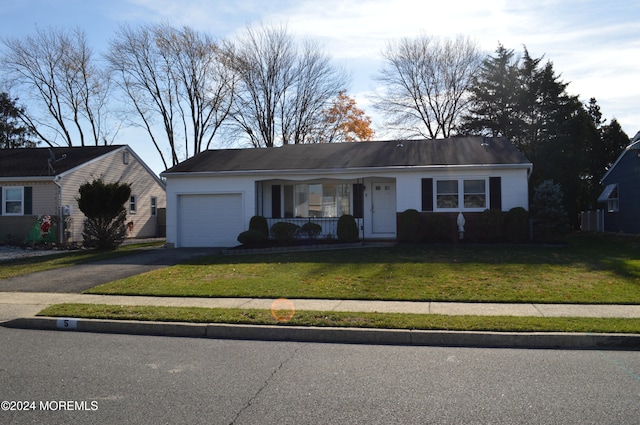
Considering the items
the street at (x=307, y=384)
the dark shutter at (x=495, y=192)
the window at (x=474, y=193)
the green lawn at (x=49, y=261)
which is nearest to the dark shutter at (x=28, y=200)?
the green lawn at (x=49, y=261)

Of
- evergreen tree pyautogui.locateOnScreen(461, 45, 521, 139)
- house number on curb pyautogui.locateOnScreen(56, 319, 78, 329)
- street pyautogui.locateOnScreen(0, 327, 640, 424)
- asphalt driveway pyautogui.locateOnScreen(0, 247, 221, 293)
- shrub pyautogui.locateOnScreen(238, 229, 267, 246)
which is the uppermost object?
evergreen tree pyautogui.locateOnScreen(461, 45, 521, 139)

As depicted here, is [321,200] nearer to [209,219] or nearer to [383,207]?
[383,207]

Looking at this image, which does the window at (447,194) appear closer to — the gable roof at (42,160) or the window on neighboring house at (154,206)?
the gable roof at (42,160)

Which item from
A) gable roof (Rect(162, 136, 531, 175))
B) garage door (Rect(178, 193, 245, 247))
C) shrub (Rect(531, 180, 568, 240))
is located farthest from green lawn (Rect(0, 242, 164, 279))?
shrub (Rect(531, 180, 568, 240))

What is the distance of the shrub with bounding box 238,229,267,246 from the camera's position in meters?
Answer: 18.3

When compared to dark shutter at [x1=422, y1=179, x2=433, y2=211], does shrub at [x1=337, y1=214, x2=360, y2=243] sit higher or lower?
lower

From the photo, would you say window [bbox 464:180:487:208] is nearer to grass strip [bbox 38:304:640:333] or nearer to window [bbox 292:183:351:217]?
window [bbox 292:183:351:217]

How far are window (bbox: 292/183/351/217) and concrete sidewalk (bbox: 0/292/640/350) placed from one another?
10989 mm

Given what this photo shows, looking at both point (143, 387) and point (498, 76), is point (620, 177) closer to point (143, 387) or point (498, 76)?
point (498, 76)

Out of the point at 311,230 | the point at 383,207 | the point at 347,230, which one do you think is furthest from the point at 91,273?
the point at 383,207

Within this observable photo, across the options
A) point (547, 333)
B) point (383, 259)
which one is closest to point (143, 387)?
point (547, 333)

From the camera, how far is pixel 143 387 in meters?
5.20

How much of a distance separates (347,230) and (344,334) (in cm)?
1114

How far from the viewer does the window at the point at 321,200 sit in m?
20.6
